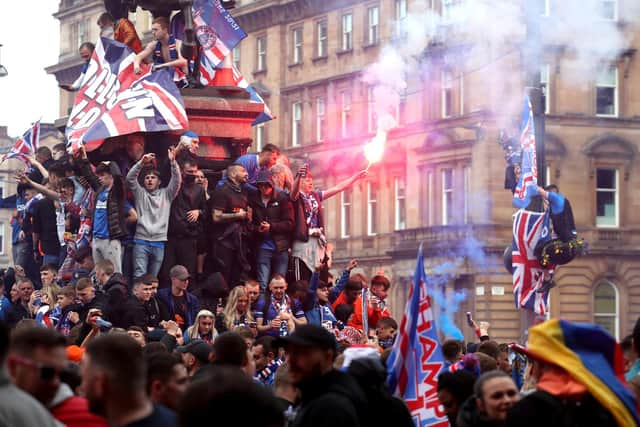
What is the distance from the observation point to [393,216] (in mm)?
66250

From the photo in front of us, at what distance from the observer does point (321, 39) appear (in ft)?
220

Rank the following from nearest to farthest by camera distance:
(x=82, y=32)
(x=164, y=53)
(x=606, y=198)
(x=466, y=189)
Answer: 1. (x=164, y=53)
2. (x=466, y=189)
3. (x=606, y=198)
4. (x=82, y=32)

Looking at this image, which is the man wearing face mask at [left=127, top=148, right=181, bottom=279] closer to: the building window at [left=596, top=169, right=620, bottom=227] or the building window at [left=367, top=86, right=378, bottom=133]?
the building window at [left=367, top=86, right=378, bottom=133]

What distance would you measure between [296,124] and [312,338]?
61.1m

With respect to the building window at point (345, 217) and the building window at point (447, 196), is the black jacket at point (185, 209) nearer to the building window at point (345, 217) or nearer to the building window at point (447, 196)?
the building window at point (447, 196)

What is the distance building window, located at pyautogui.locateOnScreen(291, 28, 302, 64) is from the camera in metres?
69.9

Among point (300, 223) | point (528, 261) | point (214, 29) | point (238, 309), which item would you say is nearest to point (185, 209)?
point (300, 223)

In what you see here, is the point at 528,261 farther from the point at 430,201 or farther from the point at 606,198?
the point at 430,201

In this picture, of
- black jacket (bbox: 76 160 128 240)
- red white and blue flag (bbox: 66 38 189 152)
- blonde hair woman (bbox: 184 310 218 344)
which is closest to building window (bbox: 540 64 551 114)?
red white and blue flag (bbox: 66 38 189 152)

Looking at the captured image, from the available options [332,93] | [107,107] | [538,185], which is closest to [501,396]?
[107,107]

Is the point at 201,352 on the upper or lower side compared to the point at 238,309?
lower

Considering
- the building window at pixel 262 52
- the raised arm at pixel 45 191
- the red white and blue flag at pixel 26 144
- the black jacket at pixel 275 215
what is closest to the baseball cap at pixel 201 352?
the black jacket at pixel 275 215

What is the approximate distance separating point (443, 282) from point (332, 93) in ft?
31.3

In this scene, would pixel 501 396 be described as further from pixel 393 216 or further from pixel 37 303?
pixel 393 216
